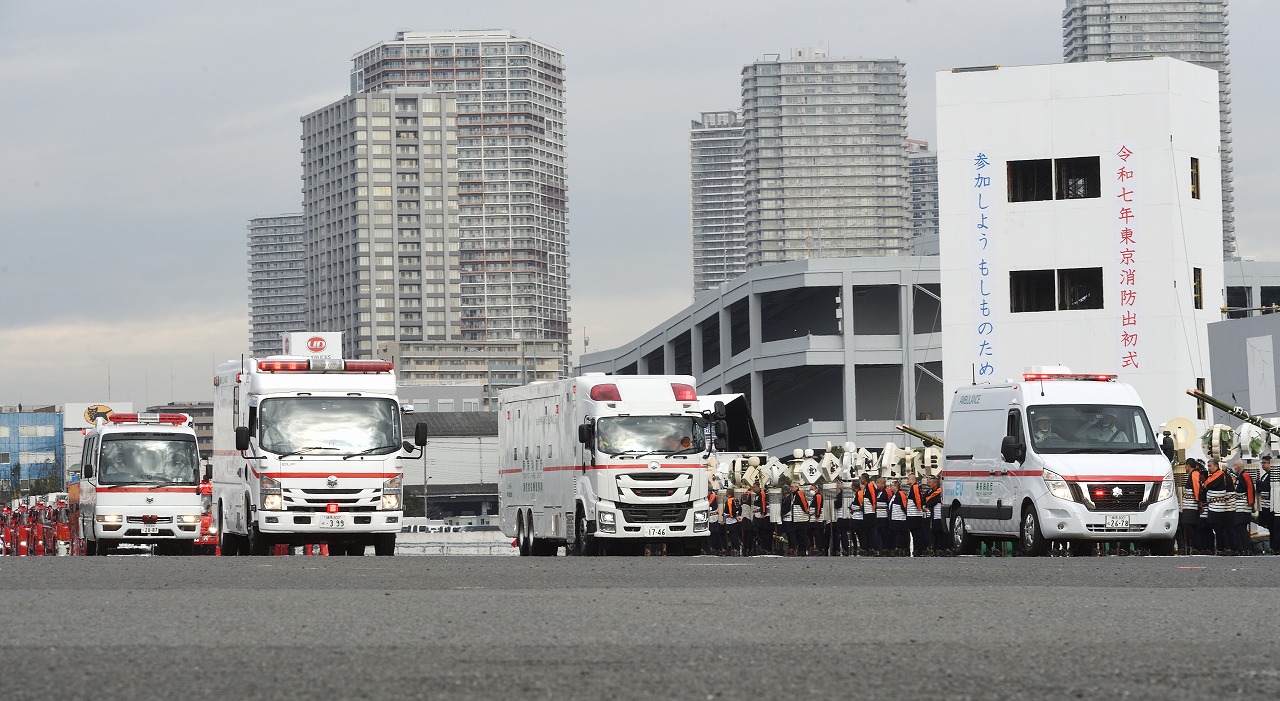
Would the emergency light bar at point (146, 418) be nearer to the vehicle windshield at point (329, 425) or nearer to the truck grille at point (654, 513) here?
the vehicle windshield at point (329, 425)

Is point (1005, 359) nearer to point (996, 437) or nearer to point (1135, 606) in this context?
→ point (996, 437)

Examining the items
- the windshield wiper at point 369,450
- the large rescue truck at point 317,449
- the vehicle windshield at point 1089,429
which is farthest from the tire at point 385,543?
the vehicle windshield at point 1089,429

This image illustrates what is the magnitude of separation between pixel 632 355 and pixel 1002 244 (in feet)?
172

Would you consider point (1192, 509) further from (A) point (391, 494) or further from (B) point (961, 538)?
(A) point (391, 494)

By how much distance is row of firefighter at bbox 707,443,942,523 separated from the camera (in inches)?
1371

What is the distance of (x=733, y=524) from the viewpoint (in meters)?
37.6

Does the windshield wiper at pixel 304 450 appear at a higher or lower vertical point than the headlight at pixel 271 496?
higher

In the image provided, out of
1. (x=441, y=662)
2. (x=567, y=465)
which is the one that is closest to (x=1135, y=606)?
(x=441, y=662)

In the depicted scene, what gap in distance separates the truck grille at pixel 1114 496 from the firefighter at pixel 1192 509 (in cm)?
246

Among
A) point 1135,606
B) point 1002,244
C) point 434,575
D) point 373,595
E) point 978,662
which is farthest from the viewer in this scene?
point 1002,244

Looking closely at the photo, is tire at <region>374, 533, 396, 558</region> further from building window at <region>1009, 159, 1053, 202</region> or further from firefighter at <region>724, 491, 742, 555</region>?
building window at <region>1009, 159, 1053, 202</region>

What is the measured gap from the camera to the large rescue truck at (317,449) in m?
26.0

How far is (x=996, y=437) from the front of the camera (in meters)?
26.0

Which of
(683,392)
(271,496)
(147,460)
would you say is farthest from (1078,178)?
(271,496)
